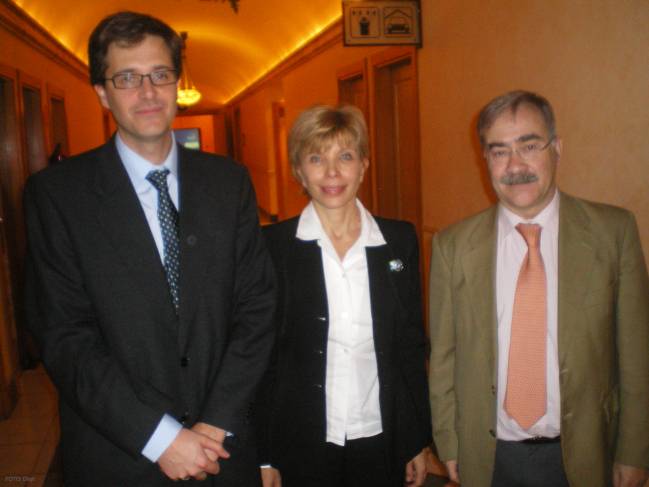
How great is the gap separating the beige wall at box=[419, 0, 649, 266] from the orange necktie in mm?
1130

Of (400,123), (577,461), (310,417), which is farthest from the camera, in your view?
(400,123)

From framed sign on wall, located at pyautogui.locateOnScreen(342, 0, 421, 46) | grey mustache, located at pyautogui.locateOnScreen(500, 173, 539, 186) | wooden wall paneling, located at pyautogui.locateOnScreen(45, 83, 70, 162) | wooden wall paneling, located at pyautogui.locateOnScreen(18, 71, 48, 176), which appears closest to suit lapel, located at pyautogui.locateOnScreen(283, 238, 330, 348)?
grey mustache, located at pyautogui.locateOnScreen(500, 173, 539, 186)

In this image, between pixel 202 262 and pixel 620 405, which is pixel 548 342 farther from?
pixel 202 262

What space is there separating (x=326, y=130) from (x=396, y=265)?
526 mm

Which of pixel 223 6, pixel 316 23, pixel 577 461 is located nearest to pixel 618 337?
pixel 577 461

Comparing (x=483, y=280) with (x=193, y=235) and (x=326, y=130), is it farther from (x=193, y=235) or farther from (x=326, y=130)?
(x=193, y=235)

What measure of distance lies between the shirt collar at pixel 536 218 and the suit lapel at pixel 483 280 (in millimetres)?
36

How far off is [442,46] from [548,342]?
3.35 metres

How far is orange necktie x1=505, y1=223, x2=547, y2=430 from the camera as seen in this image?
5.74ft

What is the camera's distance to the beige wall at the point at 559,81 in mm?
2568

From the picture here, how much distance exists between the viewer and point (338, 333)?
1.92 meters

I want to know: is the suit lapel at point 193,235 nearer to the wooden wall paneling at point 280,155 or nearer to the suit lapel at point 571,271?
the suit lapel at point 571,271

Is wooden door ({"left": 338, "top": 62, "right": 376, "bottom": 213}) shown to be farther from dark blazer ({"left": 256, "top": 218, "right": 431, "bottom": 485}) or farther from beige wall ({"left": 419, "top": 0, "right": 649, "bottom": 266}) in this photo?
dark blazer ({"left": 256, "top": 218, "right": 431, "bottom": 485})

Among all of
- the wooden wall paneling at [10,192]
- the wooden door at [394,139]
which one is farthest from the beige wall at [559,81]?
the wooden wall paneling at [10,192]
